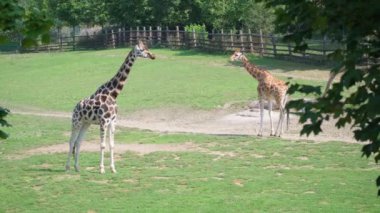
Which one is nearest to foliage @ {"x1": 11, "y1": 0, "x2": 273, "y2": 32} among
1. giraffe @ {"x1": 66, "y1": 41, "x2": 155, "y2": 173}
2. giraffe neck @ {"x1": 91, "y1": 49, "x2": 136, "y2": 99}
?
giraffe neck @ {"x1": 91, "y1": 49, "x2": 136, "y2": 99}

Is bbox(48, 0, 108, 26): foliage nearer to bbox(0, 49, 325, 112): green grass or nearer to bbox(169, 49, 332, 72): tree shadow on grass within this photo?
bbox(0, 49, 325, 112): green grass

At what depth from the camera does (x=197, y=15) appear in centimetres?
5053

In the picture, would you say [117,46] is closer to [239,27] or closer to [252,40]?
[239,27]

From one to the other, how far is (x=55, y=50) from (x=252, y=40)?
21362 millimetres

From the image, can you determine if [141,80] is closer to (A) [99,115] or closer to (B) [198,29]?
(A) [99,115]

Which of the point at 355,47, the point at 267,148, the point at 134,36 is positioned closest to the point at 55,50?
the point at 134,36

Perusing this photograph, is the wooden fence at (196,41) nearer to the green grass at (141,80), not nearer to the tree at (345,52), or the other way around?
the green grass at (141,80)

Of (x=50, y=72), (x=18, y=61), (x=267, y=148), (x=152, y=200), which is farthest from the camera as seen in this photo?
(x=18, y=61)

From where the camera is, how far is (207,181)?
440 inches

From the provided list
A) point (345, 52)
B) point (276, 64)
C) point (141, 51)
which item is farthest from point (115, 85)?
point (276, 64)

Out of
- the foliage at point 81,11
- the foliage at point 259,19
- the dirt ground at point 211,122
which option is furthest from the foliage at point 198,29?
the dirt ground at point 211,122

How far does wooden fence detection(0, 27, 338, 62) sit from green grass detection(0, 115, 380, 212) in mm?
13387

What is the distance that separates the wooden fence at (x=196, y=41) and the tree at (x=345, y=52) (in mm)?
23630

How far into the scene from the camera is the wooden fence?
112 ft
